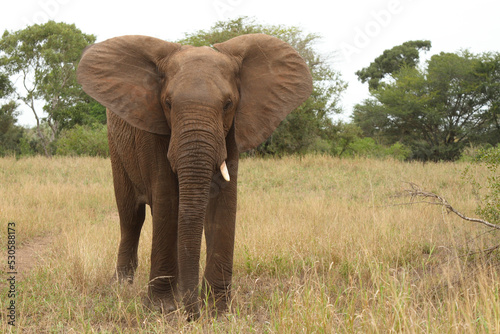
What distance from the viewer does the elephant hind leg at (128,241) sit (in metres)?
5.21

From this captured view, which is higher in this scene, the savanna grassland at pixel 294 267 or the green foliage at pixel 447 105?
the green foliage at pixel 447 105

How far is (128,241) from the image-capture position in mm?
5250

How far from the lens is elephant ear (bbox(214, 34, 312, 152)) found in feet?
12.8

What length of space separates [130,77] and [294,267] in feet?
8.38

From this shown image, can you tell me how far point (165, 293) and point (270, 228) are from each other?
8.29ft

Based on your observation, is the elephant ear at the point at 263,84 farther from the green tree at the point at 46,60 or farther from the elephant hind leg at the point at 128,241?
the green tree at the point at 46,60

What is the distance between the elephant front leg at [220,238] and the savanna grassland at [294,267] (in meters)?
0.24

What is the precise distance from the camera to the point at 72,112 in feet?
102

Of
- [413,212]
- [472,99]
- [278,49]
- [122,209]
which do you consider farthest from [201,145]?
[472,99]

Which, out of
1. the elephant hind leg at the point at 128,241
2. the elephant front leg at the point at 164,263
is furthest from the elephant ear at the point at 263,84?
the elephant hind leg at the point at 128,241

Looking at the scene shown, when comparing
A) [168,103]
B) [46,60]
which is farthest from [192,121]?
[46,60]

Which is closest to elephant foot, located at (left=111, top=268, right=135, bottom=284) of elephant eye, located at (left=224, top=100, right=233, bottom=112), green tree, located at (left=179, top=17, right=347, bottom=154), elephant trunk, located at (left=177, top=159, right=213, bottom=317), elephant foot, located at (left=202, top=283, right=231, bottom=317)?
elephant foot, located at (left=202, top=283, right=231, bottom=317)

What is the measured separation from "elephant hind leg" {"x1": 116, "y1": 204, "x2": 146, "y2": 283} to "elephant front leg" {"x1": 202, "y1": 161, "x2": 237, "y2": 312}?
5.03 feet

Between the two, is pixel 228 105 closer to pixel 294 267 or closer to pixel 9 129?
pixel 294 267
